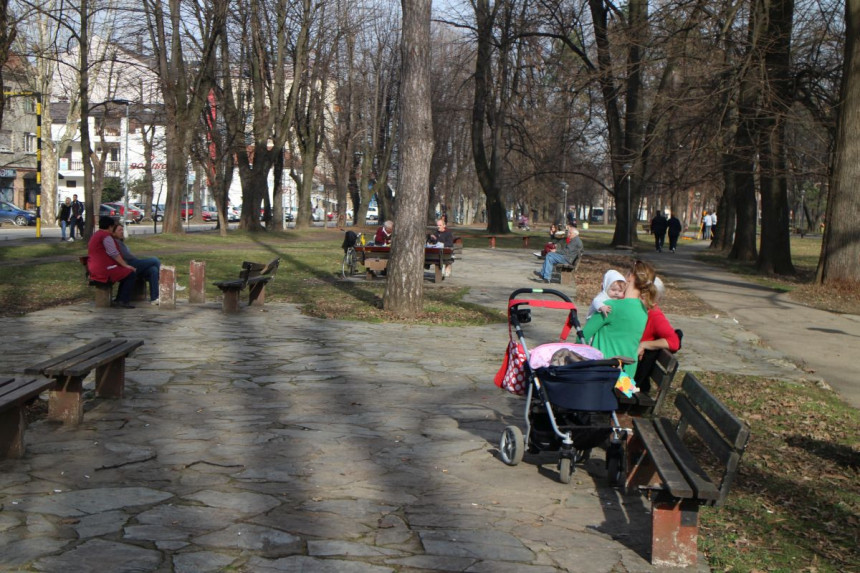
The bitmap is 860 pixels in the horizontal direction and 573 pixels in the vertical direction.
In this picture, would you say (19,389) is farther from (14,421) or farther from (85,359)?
(85,359)

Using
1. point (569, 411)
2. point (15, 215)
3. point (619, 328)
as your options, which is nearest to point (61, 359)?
point (569, 411)

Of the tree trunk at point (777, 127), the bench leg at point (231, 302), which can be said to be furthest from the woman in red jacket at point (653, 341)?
the tree trunk at point (777, 127)

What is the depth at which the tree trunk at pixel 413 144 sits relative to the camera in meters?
13.9

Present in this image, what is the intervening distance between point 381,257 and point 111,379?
12.8 meters

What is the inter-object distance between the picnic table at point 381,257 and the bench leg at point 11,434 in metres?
14.5

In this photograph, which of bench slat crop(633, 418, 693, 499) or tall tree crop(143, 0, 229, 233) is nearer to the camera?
bench slat crop(633, 418, 693, 499)

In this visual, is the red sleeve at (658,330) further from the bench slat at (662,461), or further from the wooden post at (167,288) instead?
the wooden post at (167,288)

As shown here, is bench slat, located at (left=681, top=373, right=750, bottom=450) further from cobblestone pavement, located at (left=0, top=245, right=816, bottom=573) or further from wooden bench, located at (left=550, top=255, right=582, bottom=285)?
wooden bench, located at (left=550, top=255, right=582, bottom=285)

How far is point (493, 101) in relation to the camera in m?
45.6

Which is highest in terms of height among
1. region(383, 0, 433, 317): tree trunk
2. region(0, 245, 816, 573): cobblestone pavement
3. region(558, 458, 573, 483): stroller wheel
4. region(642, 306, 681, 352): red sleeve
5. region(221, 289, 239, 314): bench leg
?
region(383, 0, 433, 317): tree trunk

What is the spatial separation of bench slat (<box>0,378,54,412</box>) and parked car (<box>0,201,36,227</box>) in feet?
177

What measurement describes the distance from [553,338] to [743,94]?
45.4ft

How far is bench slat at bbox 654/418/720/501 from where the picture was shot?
15.1 feet

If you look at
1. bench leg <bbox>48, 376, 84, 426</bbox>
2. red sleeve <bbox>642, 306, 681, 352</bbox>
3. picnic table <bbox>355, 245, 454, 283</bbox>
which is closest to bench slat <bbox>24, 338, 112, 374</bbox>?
bench leg <bbox>48, 376, 84, 426</bbox>
